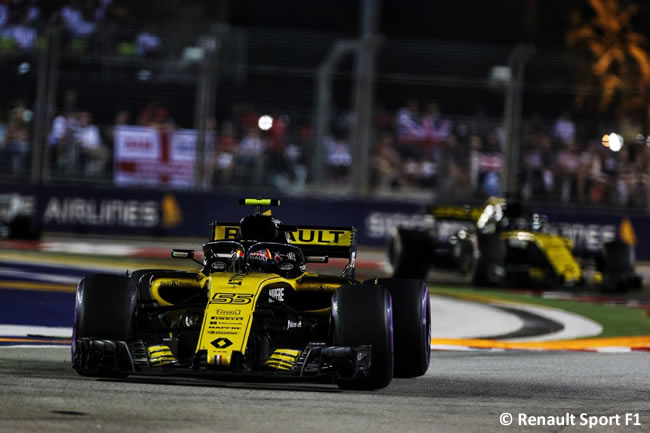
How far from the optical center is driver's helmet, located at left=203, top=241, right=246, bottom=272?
898 centimetres

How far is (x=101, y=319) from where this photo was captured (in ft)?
26.6

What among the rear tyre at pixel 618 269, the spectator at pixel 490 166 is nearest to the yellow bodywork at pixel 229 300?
the rear tyre at pixel 618 269

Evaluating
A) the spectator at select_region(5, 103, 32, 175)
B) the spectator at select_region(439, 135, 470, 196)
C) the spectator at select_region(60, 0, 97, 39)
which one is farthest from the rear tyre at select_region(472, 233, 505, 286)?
the spectator at select_region(60, 0, 97, 39)

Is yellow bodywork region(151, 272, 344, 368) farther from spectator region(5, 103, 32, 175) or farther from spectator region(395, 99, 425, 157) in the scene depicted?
spectator region(395, 99, 425, 157)

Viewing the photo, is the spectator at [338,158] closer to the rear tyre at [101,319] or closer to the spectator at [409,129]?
the spectator at [409,129]

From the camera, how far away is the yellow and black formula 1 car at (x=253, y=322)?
7883 millimetres

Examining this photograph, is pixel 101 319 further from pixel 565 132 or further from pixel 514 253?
pixel 565 132

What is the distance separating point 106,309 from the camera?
8.11 m

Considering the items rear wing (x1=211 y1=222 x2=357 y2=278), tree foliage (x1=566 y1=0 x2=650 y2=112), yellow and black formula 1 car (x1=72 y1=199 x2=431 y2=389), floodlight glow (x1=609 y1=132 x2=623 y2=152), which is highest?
tree foliage (x1=566 y1=0 x2=650 y2=112)

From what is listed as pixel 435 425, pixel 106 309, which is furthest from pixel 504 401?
pixel 106 309

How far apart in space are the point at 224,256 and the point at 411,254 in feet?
29.9

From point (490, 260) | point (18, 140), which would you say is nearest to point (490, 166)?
point (490, 260)

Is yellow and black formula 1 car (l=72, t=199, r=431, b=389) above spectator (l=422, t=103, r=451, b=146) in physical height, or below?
below

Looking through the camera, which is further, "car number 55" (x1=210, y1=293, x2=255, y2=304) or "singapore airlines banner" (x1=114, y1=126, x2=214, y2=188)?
"singapore airlines banner" (x1=114, y1=126, x2=214, y2=188)
